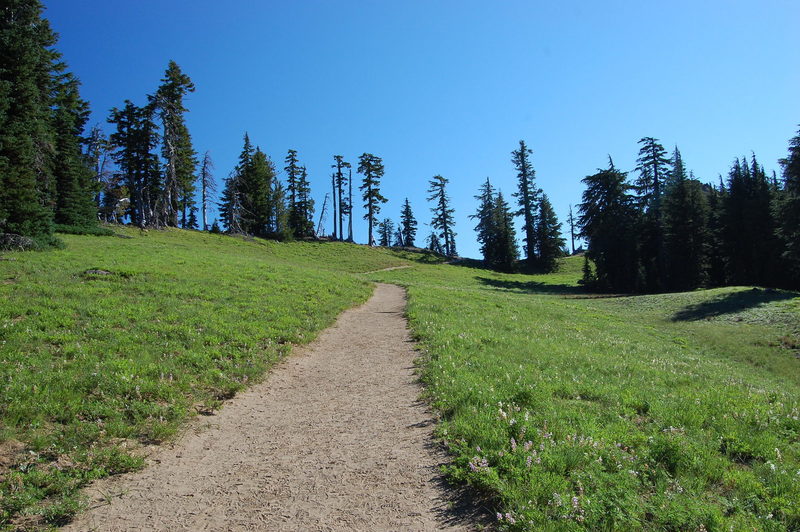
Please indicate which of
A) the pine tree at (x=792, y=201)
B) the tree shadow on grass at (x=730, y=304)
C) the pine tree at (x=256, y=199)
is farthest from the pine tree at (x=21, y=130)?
the pine tree at (x=792, y=201)

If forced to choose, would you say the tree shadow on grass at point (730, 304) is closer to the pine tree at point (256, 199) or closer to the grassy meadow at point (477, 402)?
the grassy meadow at point (477, 402)

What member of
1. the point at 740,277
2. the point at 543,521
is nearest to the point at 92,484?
the point at 543,521

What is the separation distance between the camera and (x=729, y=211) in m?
51.7

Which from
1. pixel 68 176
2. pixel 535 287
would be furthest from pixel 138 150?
pixel 535 287

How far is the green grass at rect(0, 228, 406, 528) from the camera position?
18.2 ft

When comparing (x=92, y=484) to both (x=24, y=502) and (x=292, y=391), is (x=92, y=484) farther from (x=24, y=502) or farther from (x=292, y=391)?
(x=292, y=391)

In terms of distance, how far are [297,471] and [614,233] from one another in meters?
56.3

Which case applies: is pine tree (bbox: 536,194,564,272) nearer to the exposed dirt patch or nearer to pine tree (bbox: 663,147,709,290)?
pine tree (bbox: 663,147,709,290)

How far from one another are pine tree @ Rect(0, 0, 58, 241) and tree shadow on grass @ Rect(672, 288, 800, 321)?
43.6m

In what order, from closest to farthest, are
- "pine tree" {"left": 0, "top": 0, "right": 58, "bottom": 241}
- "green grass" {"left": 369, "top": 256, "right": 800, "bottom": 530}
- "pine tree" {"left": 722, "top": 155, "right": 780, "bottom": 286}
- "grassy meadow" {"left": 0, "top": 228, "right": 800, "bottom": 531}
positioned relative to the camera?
1. "green grass" {"left": 369, "top": 256, "right": 800, "bottom": 530}
2. "grassy meadow" {"left": 0, "top": 228, "right": 800, "bottom": 531}
3. "pine tree" {"left": 0, "top": 0, "right": 58, "bottom": 241}
4. "pine tree" {"left": 722, "top": 155, "right": 780, "bottom": 286}

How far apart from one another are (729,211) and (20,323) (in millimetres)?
67824

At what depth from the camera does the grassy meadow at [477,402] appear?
15.0 feet

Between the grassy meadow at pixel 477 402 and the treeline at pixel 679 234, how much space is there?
37.5m

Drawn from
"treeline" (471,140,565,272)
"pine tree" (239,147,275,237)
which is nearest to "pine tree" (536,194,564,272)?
"treeline" (471,140,565,272)
